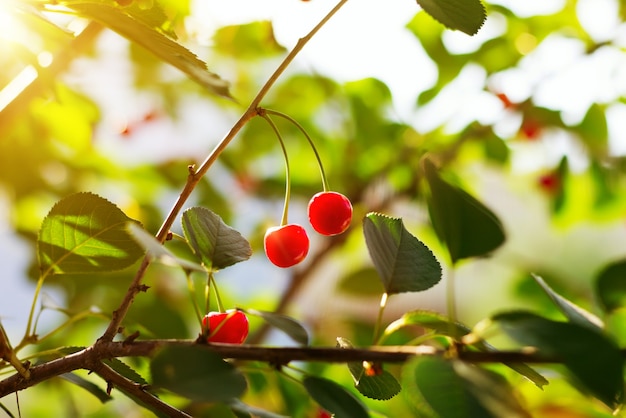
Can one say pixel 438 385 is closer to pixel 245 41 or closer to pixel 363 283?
pixel 363 283

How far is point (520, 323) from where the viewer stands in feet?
0.90

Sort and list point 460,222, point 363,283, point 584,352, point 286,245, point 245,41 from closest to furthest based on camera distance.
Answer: point 584,352, point 460,222, point 286,245, point 363,283, point 245,41

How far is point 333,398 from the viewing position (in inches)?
12.4

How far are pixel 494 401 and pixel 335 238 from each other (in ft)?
2.92

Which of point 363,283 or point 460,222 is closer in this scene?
point 460,222

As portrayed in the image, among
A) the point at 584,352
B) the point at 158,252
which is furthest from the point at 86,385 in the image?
the point at 584,352

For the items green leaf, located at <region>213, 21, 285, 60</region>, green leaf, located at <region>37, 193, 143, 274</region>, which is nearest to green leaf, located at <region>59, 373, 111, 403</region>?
green leaf, located at <region>37, 193, 143, 274</region>

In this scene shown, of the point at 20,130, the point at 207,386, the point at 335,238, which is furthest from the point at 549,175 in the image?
the point at 207,386

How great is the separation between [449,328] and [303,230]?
17 centimetres

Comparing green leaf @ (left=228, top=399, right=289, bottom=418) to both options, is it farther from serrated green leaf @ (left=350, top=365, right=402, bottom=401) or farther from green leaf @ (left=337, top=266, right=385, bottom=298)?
green leaf @ (left=337, top=266, right=385, bottom=298)

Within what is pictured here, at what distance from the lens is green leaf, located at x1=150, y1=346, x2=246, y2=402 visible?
0.90ft

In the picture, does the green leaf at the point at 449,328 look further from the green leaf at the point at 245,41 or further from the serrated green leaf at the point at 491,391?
the green leaf at the point at 245,41

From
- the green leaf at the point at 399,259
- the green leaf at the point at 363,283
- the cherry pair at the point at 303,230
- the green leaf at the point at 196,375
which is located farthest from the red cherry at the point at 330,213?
the green leaf at the point at 363,283

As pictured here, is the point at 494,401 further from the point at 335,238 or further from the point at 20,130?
the point at 20,130
